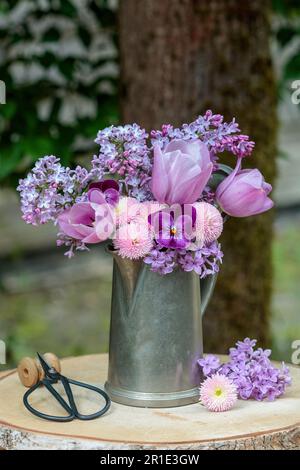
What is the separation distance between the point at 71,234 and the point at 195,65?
4.47ft

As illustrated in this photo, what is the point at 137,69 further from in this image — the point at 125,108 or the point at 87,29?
the point at 87,29

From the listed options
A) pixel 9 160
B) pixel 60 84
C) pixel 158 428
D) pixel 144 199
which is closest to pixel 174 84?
pixel 60 84

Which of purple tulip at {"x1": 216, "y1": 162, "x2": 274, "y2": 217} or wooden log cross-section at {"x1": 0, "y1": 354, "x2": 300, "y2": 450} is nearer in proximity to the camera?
wooden log cross-section at {"x1": 0, "y1": 354, "x2": 300, "y2": 450}

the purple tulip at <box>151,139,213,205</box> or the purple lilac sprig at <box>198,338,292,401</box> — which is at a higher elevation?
the purple tulip at <box>151,139,213,205</box>

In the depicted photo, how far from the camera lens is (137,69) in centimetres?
292

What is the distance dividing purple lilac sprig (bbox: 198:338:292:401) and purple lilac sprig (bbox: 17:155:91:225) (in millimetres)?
413

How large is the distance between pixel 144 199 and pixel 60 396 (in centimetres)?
42

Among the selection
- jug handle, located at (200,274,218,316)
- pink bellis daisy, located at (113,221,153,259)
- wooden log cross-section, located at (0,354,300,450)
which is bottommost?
wooden log cross-section, located at (0,354,300,450)

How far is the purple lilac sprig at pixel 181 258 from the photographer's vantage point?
1646 millimetres

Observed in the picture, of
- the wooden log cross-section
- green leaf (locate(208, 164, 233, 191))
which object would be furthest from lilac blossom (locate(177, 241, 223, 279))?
the wooden log cross-section

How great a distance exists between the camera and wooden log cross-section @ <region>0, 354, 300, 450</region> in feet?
5.07

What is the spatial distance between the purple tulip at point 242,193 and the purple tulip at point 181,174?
0.06 meters

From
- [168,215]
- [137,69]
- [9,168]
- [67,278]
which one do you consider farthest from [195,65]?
[67,278]

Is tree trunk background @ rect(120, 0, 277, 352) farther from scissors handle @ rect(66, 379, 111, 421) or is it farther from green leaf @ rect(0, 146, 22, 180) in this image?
scissors handle @ rect(66, 379, 111, 421)
